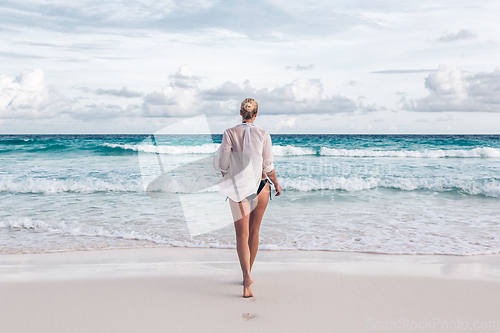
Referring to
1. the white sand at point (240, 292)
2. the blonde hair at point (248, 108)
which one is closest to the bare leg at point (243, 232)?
the white sand at point (240, 292)

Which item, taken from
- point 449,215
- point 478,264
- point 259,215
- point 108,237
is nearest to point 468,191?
point 449,215

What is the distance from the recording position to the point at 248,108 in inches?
127

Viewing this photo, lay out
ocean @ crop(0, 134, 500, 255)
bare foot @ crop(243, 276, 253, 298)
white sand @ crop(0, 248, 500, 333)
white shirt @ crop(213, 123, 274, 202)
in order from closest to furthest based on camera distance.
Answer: white sand @ crop(0, 248, 500, 333), white shirt @ crop(213, 123, 274, 202), bare foot @ crop(243, 276, 253, 298), ocean @ crop(0, 134, 500, 255)

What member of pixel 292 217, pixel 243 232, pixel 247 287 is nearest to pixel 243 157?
pixel 243 232

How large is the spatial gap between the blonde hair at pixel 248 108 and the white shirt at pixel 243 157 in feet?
0.36

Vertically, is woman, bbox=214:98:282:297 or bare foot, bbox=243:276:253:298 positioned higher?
woman, bbox=214:98:282:297

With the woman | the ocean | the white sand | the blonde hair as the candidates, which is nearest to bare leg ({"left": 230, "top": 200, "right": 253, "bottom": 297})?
the woman

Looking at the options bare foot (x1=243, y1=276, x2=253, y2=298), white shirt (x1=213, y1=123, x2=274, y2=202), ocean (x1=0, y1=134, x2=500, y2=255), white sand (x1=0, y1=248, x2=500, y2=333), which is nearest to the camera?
white sand (x1=0, y1=248, x2=500, y2=333)

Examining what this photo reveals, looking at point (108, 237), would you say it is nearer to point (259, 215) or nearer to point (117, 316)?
point (117, 316)

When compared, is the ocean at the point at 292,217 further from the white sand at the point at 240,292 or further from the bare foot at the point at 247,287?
the bare foot at the point at 247,287

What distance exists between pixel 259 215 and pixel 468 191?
949 cm

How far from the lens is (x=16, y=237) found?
5730 mm

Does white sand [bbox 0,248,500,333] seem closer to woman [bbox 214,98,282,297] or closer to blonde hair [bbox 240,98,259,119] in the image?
woman [bbox 214,98,282,297]

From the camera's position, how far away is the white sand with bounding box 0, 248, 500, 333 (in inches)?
113
